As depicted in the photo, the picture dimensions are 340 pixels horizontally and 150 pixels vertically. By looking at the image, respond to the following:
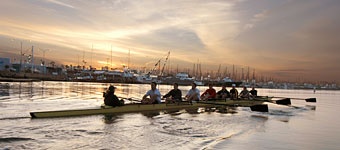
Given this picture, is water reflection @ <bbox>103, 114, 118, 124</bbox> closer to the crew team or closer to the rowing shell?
the rowing shell

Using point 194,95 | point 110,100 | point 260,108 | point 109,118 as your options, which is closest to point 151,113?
point 110,100

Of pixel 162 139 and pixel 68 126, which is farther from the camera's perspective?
pixel 68 126

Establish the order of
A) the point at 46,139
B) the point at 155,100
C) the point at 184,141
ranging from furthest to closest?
1. the point at 155,100
2. the point at 184,141
3. the point at 46,139

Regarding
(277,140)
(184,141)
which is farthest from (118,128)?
(277,140)

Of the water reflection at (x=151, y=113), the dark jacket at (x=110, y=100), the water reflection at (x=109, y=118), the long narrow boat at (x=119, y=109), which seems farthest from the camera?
the water reflection at (x=151, y=113)

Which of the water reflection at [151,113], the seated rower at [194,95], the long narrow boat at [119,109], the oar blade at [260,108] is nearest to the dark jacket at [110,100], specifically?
the long narrow boat at [119,109]

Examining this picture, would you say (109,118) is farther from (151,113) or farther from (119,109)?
(151,113)

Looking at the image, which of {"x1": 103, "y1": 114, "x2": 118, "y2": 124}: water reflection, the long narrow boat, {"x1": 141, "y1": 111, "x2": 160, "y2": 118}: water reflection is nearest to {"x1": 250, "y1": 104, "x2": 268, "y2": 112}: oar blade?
the long narrow boat

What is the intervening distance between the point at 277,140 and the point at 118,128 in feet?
21.0

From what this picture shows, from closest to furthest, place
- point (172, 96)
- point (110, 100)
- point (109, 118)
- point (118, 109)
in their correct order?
point (109, 118)
point (110, 100)
point (118, 109)
point (172, 96)

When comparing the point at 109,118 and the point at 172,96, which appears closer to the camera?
the point at 109,118

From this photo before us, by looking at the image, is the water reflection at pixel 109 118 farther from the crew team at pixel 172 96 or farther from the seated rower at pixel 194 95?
the seated rower at pixel 194 95

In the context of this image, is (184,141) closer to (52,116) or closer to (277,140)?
(277,140)

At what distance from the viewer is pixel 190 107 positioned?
2169 centimetres
